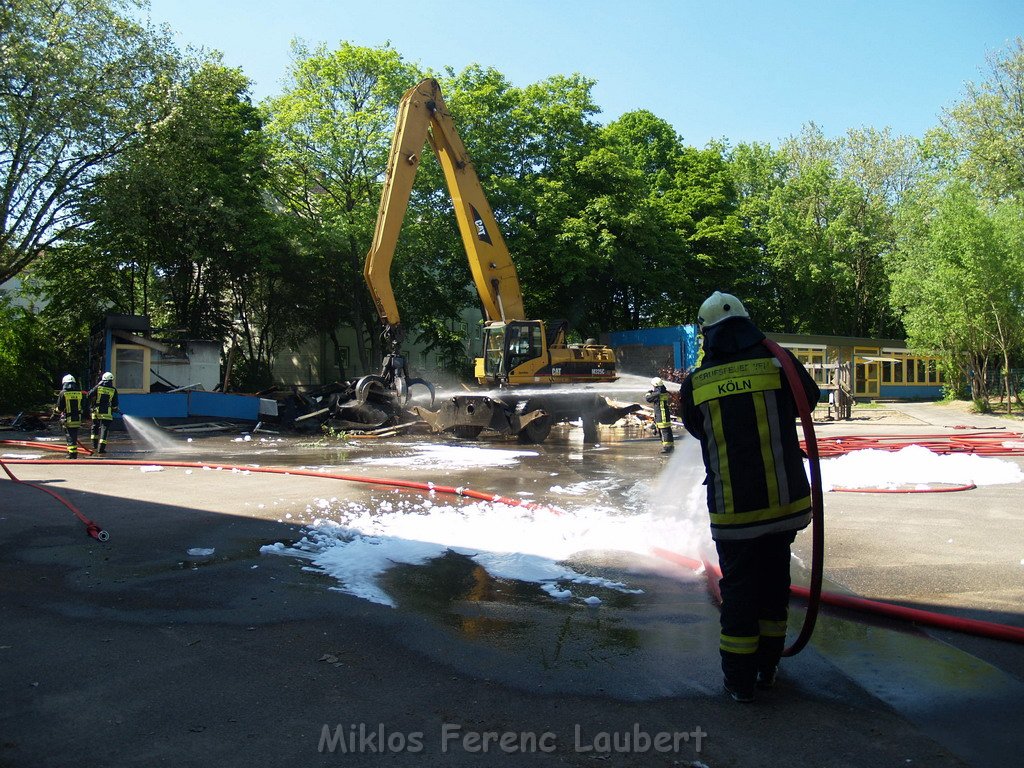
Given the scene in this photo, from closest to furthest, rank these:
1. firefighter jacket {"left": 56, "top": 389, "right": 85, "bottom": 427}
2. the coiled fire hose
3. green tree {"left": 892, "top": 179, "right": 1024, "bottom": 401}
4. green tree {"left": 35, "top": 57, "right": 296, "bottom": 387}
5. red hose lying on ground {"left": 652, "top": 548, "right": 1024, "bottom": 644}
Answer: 1. the coiled fire hose
2. red hose lying on ground {"left": 652, "top": 548, "right": 1024, "bottom": 644}
3. firefighter jacket {"left": 56, "top": 389, "right": 85, "bottom": 427}
4. green tree {"left": 35, "top": 57, "right": 296, "bottom": 387}
5. green tree {"left": 892, "top": 179, "right": 1024, "bottom": 401}

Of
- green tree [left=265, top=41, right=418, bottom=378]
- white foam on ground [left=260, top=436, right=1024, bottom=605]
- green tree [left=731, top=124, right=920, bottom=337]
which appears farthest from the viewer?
green tree [left=731, top=124, right=920, bottom=337]

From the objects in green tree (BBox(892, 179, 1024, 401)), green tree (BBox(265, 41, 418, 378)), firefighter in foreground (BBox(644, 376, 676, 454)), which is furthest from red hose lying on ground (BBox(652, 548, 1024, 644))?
green tree (BBox(892, 179, 1024, 401))

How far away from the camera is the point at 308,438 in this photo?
19.2 metres

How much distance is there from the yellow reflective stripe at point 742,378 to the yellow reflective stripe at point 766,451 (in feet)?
0.19

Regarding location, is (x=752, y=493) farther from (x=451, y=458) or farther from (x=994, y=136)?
(x=994, y=136)

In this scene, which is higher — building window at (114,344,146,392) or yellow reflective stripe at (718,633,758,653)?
building window at (114,344,146,392)

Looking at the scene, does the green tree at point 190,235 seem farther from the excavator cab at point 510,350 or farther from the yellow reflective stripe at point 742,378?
→ the yellow reflective stripe at point 742,378

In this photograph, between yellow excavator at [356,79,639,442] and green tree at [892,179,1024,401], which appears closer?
yellow excavator at [356,79,639,442]

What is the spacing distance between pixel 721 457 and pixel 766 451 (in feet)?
0.67

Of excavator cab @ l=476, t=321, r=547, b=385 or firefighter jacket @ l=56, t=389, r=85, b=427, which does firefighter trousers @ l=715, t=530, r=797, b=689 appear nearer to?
firefighter jacket @ l=56, t=389, r=85, b=427

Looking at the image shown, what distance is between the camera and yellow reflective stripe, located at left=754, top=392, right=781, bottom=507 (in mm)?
3549

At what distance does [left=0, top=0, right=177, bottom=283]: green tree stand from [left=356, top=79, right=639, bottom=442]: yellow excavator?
9331 millimetres

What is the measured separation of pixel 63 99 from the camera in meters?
20.6

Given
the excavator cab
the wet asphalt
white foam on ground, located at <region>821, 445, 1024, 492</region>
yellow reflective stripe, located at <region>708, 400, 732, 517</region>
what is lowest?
the wet asphalt
